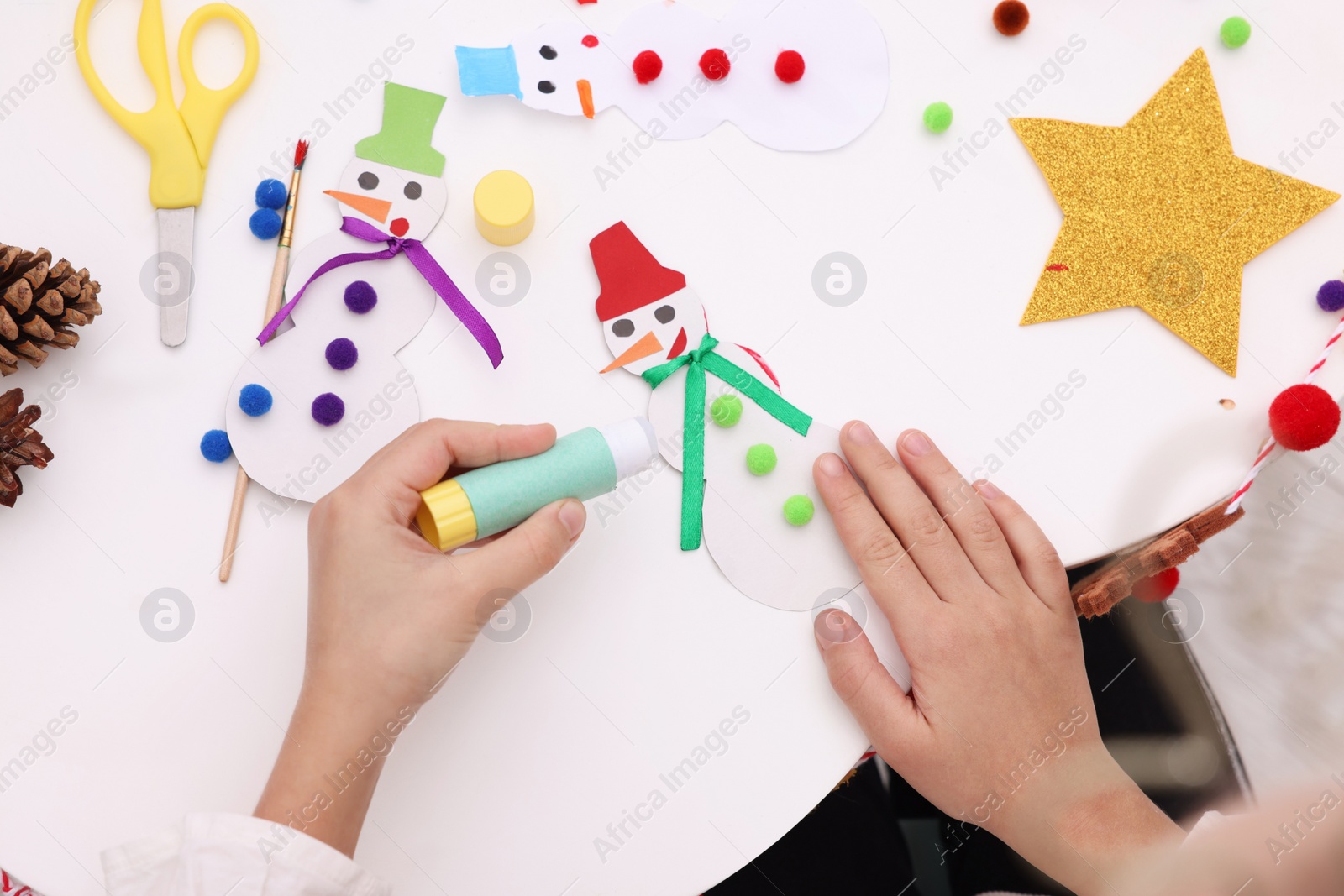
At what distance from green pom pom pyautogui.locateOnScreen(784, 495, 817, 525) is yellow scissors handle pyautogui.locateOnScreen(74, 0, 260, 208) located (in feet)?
2.04

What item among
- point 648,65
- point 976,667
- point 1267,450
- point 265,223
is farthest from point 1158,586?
point 265,223

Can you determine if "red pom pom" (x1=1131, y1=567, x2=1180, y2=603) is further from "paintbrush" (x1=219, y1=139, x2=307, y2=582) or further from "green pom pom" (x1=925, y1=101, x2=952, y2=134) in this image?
"paintbrush" (x1=219, y1=139, x2=307, y2=582)

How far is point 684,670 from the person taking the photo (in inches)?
29.4

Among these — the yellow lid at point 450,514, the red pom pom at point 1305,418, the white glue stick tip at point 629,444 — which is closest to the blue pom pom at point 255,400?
the yellow lid at point 450,514

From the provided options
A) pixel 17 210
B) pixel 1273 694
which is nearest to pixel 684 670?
pixel 1273 694

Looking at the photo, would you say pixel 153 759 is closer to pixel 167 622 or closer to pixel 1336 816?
pixel 167 622

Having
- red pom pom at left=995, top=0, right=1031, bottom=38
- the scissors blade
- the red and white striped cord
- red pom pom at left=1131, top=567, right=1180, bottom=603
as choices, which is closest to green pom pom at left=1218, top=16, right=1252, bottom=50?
red pom pom at left=995, top=0, right=1031, bottom=38

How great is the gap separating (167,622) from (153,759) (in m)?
0.11

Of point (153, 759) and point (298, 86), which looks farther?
point (298, 86)

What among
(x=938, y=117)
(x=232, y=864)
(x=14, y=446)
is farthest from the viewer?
(x=938, y=117)

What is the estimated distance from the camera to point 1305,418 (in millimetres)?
775

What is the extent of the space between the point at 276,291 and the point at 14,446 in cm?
25

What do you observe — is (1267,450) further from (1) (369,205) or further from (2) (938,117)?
(1) (369,205)

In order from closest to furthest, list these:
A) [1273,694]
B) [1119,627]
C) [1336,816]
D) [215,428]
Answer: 1. [1336,816]
2. [215,428]
3. [1273,694]
4. [1119,627]
